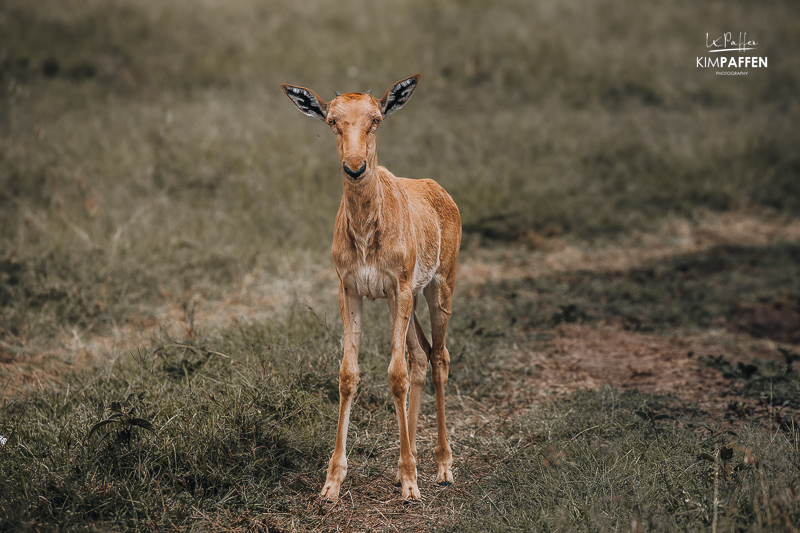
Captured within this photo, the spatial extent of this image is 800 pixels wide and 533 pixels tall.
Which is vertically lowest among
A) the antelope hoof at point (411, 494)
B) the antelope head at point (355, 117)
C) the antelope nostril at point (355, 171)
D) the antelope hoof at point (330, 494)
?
the antelope hoof at point (411, 494)

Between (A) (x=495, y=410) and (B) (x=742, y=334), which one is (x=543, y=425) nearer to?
(A) (x=495, y=410)

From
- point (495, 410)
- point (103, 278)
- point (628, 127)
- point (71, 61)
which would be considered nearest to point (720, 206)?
point (628, 127)

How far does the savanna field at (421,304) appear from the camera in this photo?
3.86 meters

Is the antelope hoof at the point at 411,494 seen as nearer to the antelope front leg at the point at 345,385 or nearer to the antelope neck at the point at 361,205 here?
the antelope front leg at the point at 345,385

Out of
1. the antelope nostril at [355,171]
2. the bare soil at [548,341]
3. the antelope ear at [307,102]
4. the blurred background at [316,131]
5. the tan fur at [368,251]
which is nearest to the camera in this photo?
the antelope nostril at [355,171]

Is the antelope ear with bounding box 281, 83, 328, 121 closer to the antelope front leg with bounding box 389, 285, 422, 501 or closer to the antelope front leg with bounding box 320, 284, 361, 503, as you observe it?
the antelope front leg with bounding box 320, 284, 361, 503

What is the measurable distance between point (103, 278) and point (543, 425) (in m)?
5.15

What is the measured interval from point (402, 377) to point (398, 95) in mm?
1690

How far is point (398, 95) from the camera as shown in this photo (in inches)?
157

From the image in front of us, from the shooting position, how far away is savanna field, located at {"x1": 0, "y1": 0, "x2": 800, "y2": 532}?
3.86 m

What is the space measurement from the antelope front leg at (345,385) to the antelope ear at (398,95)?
1120 mm

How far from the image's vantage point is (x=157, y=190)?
32.2 feet

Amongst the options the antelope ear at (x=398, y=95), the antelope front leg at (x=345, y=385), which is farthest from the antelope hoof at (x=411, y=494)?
the antelope ear at (x=398, y=95)

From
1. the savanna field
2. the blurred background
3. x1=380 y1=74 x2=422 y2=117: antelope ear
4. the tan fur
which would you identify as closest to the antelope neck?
the tan fur
